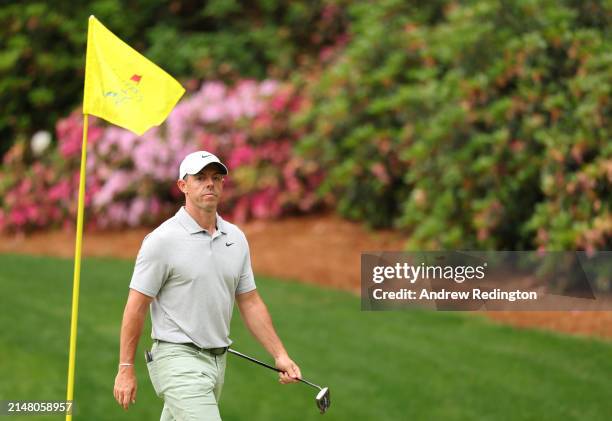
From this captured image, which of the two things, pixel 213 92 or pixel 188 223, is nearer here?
pixel 188 223

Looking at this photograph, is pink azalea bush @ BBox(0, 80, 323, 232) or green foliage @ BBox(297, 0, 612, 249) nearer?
green foliage @ BBox(297, 0, 612, 249)

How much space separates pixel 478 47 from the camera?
38.1 ft

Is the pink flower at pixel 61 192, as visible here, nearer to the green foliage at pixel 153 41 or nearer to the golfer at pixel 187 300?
the green foliage at pixel 153 41

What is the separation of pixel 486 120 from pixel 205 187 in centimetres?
736

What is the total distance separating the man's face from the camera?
4.44m

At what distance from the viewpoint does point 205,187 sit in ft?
14.6

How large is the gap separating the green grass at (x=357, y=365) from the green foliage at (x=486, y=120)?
138cm

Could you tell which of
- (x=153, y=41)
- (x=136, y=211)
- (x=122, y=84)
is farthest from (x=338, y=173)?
(x=122, y=84)

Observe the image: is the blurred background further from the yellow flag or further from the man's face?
the man's face

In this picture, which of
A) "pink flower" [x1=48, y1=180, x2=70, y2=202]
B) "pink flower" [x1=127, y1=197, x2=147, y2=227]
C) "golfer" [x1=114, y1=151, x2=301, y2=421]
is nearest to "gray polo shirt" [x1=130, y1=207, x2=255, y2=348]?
"golfer" [x1=114, y1=151, x2=301, y2=421]

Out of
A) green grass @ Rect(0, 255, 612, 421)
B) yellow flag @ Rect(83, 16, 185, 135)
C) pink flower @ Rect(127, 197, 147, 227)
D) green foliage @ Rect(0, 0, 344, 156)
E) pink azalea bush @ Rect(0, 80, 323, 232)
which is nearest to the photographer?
yellow flag @ Rect(83, 16, 185, 135)

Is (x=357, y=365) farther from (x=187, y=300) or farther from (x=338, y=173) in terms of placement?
(x=338, y=173)

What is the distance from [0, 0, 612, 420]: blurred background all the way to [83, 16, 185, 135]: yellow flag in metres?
3.28

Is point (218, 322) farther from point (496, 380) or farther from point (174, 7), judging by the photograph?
point (174, 7)
